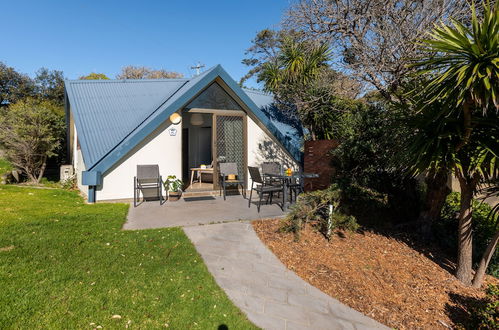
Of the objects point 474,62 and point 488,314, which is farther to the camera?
point 474,62

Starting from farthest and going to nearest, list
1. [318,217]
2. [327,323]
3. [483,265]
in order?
[318,217] < [483,265] < [327,323]

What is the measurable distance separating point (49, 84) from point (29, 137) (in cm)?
2250

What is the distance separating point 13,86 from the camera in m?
28.4

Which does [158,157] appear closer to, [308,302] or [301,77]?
[301,77]

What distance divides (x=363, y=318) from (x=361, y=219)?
3.96 metres

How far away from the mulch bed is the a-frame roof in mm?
4577

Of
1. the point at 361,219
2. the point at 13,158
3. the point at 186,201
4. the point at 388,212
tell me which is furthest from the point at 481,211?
the point at 13,158

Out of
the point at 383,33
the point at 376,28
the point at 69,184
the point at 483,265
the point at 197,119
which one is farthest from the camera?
the point at 197,119

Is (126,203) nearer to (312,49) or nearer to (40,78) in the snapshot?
(312,49)

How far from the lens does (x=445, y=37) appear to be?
12.3 ft

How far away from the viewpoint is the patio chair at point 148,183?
326 inches

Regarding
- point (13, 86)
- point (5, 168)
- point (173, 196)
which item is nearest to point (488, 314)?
point (173, 196)

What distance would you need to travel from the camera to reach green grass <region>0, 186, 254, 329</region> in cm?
301

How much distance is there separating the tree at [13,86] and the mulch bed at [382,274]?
106 ft
